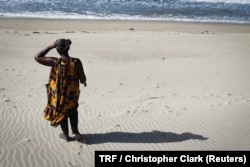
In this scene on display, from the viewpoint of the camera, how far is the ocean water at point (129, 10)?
26.2 meters

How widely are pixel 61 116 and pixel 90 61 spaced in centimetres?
743

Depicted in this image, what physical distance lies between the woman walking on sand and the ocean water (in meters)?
20.2

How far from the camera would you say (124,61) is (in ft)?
43.9

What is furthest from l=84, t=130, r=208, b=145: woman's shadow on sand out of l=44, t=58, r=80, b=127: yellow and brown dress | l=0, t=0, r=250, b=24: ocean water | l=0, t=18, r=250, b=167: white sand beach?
l=0, t=0, r=250, b=24: ocean water

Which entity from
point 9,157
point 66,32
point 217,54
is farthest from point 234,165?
point 66,32

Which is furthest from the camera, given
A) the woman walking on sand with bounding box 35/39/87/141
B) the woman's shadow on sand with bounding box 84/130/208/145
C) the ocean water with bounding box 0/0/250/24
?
the ocean water with bounding box 0/0/250/24

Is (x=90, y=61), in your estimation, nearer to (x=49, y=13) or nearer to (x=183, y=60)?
Result: (x=183, y=60)

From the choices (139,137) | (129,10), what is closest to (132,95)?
(139,137)

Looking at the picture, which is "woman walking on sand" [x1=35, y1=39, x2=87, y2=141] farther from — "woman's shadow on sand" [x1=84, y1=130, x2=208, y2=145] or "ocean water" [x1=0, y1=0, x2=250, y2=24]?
"ocean water" [x1=0, y1=0, x2=250, y2=24]

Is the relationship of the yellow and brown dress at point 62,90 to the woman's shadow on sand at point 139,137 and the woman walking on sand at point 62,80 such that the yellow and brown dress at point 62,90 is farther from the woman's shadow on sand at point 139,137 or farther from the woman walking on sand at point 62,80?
the woman's shadow on sand at point 139,137

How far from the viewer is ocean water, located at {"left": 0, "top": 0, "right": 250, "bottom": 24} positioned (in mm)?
26234

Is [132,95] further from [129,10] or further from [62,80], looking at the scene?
[129,10]

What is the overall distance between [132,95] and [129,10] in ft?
68.7

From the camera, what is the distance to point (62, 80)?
18.3 feet
